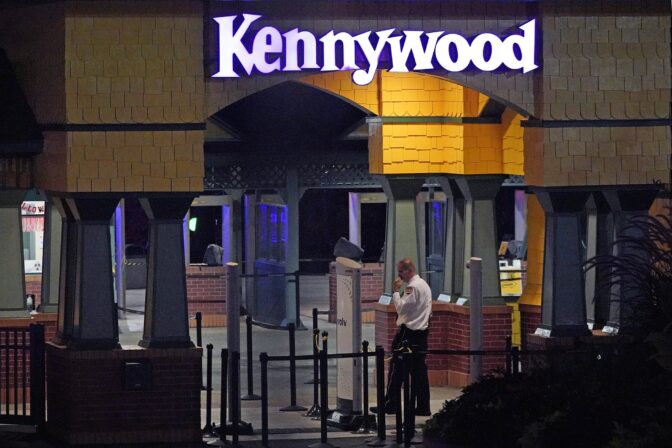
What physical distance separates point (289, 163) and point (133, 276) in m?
12.3

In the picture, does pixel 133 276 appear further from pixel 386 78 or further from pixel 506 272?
pixel 386 78

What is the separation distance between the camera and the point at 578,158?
17453 mm

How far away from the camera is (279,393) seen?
20.5 metres

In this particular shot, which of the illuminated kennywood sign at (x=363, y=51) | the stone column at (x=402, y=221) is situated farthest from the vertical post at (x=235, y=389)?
the stone column at (x=402, y=221)

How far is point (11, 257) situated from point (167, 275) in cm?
381

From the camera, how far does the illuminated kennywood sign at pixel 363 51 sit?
54.0ft

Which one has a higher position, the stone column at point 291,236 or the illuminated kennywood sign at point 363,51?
the illuminated kennywood sign at point 363,51

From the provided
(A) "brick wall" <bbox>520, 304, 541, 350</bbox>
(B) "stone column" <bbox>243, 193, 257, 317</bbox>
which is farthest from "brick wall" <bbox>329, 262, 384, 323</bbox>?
(A) "brick wall" <bbox>520, 304, 541, 350</bbox>

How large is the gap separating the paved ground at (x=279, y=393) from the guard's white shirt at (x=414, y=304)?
1.11 m

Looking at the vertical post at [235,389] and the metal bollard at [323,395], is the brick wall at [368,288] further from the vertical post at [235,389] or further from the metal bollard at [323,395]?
the metal bollard at [323,395]

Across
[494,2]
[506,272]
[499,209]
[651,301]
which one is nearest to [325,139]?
[506,272]

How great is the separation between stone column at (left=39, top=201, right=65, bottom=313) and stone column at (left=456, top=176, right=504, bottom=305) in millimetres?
5409

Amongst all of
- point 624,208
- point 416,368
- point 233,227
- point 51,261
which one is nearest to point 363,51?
point 624,208

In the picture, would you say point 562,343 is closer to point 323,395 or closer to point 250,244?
point 323,395
